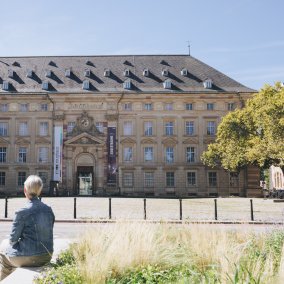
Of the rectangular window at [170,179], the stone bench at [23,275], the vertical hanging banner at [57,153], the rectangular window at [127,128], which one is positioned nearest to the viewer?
the stone bench at [23,275]

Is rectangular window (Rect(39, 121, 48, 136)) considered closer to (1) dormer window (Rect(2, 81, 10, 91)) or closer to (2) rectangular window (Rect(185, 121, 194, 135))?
(1) dormer window (Rect(2, 81, 10, 91))

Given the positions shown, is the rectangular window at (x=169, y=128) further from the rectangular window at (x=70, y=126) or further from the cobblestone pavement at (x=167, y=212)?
the cobblestone pavement at (x=167, y=212)

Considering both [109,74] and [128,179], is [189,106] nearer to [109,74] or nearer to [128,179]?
[109,74]

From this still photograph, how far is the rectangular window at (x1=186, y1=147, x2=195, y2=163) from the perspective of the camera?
156 feet

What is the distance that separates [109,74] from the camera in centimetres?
5022

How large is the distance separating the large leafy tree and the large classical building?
159 inches

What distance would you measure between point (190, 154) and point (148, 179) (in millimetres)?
5863

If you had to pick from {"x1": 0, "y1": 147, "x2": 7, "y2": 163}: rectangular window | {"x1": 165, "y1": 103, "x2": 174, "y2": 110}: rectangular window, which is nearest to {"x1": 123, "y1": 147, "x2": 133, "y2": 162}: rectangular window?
{"x1": 165, "y1": 103, "x2": 174, "y2": 110}: rectangular window

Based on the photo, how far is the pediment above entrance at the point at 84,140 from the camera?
1837 inches

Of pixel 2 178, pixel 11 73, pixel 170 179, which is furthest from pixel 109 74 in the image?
pixel 2 178

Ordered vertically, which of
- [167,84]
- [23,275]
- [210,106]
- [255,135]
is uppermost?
[167,84]

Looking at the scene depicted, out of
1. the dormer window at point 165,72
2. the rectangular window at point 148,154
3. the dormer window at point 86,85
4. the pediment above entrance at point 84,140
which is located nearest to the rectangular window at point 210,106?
the dormer window at point 165,72

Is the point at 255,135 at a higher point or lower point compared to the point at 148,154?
higher

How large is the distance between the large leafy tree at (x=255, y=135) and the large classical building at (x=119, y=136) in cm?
404
